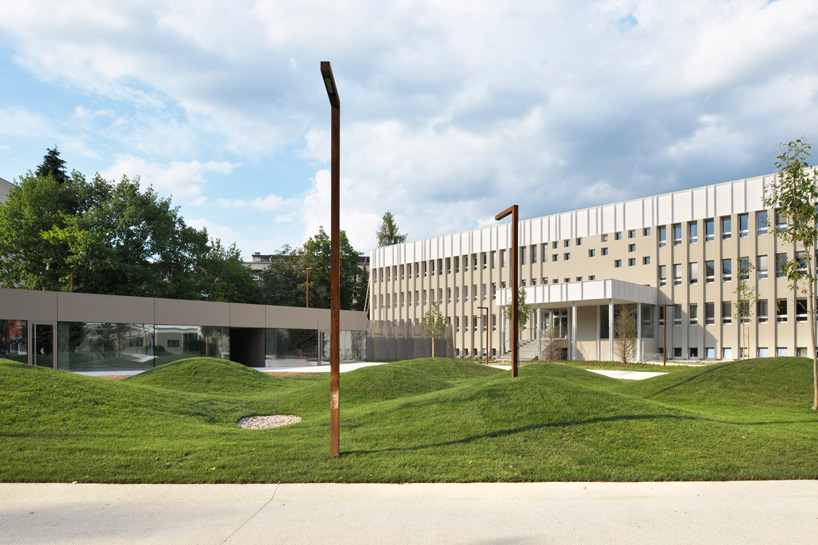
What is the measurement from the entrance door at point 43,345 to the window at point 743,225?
44.3m

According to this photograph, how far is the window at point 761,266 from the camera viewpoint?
41.4 metres

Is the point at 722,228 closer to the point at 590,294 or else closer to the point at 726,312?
the point at 726,312

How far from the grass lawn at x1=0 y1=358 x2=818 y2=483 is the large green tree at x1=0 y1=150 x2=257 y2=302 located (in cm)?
3547

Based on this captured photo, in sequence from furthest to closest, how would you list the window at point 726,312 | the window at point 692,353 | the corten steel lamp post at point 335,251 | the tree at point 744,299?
the window at point 692,353 → the window at point 726,312 → the tree at point 744,299 → the corten steel lamp post at point 335,251

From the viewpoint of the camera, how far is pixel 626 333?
1658 inches

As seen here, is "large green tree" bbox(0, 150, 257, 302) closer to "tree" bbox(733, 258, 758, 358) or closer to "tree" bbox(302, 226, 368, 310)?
"tree" bbox(302, 226, 368, 310)

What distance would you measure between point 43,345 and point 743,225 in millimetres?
44904

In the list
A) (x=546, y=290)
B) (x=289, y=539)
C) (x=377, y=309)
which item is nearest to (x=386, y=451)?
(x=289, y=539)

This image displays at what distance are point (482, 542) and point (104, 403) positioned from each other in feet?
30.8

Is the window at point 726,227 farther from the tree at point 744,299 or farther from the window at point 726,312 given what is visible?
the window at point 726,312

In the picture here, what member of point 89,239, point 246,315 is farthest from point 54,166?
point 246,315

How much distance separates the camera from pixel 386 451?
9070mm

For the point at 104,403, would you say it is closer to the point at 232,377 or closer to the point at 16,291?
the point at 232,377

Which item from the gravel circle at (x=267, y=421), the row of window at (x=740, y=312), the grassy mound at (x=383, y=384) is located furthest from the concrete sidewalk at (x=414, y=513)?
the row of window at (x=740, y=312)
